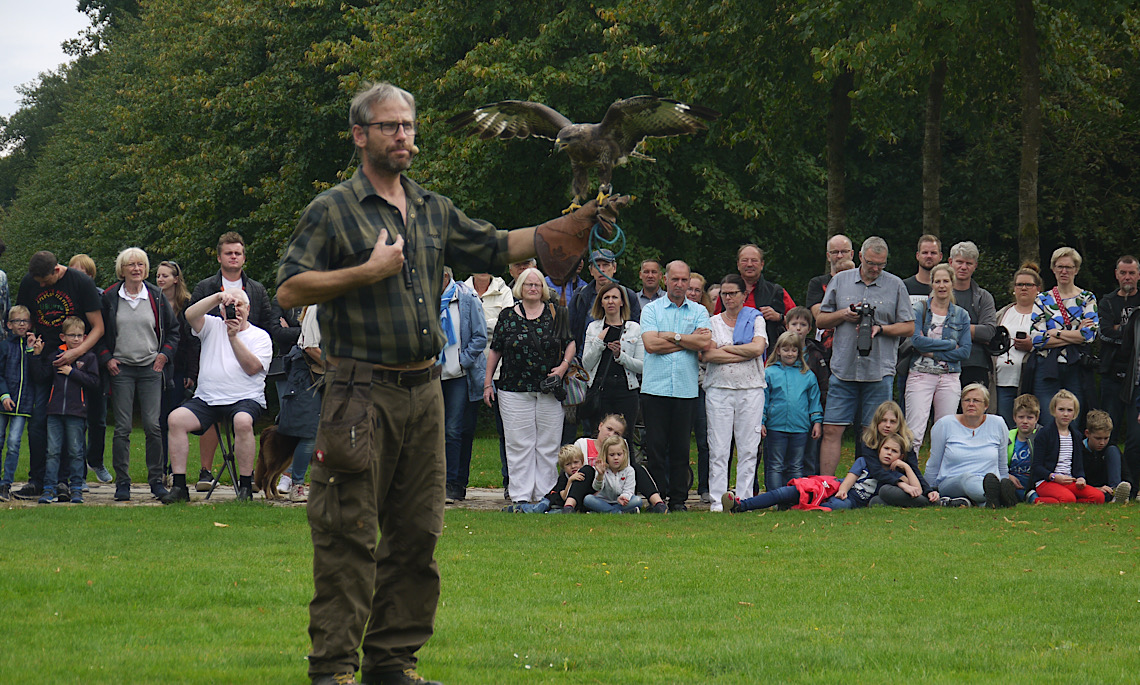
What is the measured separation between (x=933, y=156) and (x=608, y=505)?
37.9 feet

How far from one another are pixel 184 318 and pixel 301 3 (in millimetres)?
17850

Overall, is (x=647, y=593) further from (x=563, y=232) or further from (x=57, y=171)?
(x=57, y=171)

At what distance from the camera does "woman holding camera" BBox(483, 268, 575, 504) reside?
11.5 metres

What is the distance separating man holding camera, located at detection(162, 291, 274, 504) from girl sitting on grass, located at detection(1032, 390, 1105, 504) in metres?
7.17

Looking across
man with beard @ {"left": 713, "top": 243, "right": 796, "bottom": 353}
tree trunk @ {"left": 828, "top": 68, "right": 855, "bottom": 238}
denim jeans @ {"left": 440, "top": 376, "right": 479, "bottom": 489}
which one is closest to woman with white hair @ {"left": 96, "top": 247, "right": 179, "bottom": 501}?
denim jeans @ {"left": 440, "top": 376, "right": 479, "bottom": 489}

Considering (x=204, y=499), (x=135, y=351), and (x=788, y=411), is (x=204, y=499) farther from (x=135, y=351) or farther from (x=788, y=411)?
(x=788, y=411)

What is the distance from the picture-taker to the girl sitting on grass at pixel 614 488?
11102 millimetres

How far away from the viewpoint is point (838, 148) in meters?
21.9

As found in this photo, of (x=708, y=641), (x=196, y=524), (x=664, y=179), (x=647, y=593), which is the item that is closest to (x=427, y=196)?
(x=708, y=641)

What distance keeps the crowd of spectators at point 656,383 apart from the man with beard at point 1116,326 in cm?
2

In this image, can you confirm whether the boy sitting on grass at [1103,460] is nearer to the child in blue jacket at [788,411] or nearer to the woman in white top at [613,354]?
the child in blue jacket at [788,411]

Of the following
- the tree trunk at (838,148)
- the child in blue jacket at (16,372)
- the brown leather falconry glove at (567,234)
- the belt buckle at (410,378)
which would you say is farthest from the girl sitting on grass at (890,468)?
the tree trunk at (838,148)

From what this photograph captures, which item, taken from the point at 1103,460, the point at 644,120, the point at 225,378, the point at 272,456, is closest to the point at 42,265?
the point at 225,378

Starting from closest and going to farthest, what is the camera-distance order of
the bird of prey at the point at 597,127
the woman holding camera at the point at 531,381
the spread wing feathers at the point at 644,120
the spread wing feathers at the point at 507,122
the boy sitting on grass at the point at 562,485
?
the bird of prey at the point at 597,127
the spread wing feathers at the point at 644,120
the spread wing feathers at the point at 507,122
the boy sitting on grass at the point at 562,485
the woman holding camera at the point at 531,381
